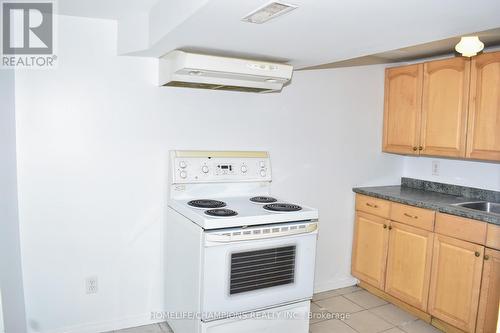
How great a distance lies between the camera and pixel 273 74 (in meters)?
2.50

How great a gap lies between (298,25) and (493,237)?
5.99ft

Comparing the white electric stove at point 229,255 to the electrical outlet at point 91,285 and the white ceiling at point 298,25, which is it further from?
the white ceiling at point 298,25

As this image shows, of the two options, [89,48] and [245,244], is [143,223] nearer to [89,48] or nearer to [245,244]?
[245,244]

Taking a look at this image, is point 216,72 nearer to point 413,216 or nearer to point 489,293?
point 413,216

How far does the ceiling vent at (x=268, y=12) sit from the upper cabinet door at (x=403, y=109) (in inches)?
79.2

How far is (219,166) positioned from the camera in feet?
9.24

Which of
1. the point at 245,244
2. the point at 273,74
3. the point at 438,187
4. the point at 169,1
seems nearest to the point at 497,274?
the point at 438,187

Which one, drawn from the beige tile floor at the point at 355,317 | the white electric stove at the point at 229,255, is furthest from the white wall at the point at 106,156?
the beige tile floor at the point at 355,317

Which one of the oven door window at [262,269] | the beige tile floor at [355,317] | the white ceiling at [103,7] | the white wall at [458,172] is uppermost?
the white ceiling at [103,7]

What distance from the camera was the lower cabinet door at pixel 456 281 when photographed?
8.34ft

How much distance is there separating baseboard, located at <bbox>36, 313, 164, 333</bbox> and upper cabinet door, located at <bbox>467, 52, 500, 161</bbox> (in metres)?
2.62

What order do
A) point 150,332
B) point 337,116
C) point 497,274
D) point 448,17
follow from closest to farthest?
1. point 448,17
2. point 497,274
3. point 150,332
4. point 337,116

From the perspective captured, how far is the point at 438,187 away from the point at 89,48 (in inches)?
118

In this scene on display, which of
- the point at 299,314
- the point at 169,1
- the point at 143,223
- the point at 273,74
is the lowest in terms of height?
the point at 299,314
